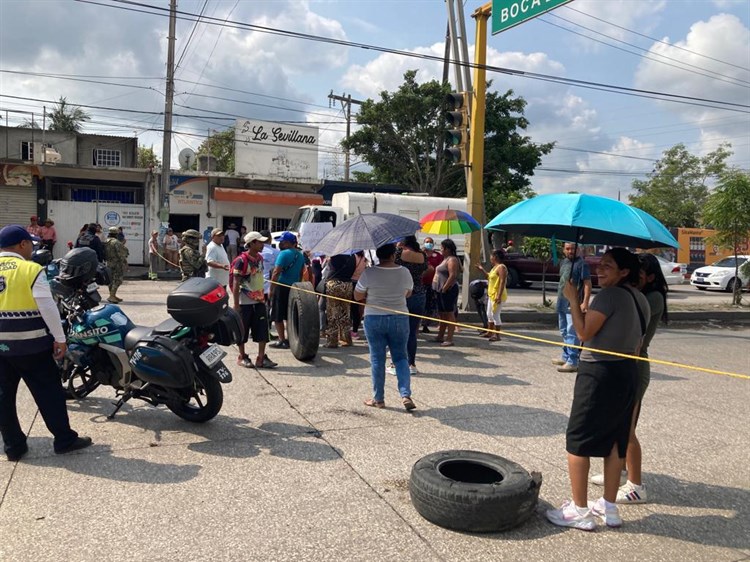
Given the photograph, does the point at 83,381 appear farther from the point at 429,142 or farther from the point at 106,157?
the point at 106,157

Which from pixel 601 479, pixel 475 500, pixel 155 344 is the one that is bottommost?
pixel 601 479

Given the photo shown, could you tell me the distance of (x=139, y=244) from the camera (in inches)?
951

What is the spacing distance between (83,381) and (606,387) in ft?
15.4

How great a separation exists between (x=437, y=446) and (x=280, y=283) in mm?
4113

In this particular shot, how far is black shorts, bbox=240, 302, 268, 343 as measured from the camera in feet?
24.5

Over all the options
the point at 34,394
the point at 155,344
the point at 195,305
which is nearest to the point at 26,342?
the point at 34,394

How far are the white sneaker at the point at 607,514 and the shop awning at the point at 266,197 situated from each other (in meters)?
24.1

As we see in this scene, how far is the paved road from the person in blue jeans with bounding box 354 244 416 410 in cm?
33

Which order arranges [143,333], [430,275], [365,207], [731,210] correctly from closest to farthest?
[143,333] < [430,275] < [731,210] < [365,207]

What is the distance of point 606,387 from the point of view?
139 inches

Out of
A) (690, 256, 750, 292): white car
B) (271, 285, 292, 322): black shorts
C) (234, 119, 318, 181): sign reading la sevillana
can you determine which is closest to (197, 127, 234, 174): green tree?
(234, 119, 318, 181): sign reading la sevillana

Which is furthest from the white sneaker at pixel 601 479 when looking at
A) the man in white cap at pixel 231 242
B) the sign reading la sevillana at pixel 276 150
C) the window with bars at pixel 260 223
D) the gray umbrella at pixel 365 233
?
the sign reading la sevillana at pixel 276 150

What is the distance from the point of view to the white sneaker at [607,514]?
3.64 metres

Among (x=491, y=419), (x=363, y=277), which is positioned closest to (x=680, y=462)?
(x=491, y=419)
